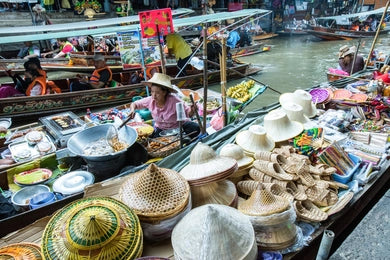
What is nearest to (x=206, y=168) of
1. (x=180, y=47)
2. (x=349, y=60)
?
(x=349, y=60)

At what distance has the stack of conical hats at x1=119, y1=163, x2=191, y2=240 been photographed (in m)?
1.84

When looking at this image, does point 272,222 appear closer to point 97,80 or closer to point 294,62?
point 97,80

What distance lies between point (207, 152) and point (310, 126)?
6.91 ft

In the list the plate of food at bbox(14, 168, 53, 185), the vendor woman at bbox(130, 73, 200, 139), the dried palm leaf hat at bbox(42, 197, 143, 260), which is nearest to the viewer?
the dried palm leaf hat at bbox(42, 197, 143, 260)

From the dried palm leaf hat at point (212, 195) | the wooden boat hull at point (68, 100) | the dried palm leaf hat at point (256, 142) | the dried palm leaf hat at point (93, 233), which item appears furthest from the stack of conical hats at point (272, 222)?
the wooden boat hull at point (68, 100)

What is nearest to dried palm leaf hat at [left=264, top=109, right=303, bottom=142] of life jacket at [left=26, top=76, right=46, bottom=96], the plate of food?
the plate of food

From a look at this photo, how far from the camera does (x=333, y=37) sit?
20484 mm

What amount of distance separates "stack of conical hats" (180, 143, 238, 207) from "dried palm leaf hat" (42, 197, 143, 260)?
0.63 m

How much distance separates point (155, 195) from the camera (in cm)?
191

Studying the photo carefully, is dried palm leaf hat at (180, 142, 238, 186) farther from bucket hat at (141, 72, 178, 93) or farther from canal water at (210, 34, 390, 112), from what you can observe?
canal water at (210, 34, 390, 112)

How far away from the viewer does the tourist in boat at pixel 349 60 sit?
729 cm

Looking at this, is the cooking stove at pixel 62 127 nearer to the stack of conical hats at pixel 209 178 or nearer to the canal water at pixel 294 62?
the stack of conical hats at pixel 209 178

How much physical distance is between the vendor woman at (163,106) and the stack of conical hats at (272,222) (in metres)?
2.31

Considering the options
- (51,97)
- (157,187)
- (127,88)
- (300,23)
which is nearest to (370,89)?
(157,187)
